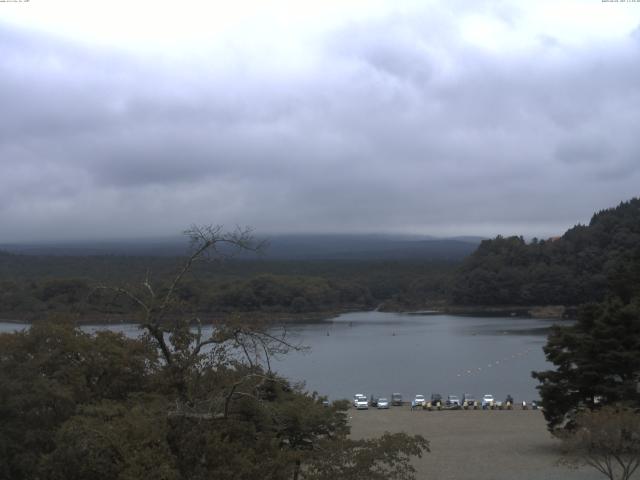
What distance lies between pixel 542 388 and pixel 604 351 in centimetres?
→ 154

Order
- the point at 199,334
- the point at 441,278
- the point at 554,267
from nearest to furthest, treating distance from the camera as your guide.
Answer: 1. the point at 199,334
2. the point at 554,267
3. the point at 441,278

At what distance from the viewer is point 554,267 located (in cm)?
7850

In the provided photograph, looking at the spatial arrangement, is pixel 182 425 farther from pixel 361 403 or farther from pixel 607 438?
pixel 361 403

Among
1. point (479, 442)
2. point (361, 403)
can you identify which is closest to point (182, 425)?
point (479, 442)

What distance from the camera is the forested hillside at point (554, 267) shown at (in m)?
75.7

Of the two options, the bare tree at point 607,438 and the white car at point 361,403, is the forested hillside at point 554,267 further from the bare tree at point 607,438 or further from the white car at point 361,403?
the bare tree at point 607,438

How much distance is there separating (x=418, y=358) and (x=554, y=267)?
3777 centimetres

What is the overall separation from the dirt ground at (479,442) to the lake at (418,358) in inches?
155

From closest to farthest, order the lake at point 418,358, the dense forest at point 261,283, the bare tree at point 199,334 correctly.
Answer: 1. the bare tree at point 199,334
2. the lake at point 418,358
3. the dense forest at point 261,283

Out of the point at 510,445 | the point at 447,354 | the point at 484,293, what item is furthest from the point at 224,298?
the point at 510,445

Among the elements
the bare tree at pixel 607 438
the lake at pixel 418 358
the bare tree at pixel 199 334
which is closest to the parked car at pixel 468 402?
the lake at pixel 418 358

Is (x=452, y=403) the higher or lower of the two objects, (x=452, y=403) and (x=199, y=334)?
the lower

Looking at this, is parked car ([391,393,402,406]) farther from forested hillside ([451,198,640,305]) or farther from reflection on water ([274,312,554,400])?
forested hillside ([451,198,640,305])

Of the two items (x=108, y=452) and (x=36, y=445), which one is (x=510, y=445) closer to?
(x=36, y=445)
